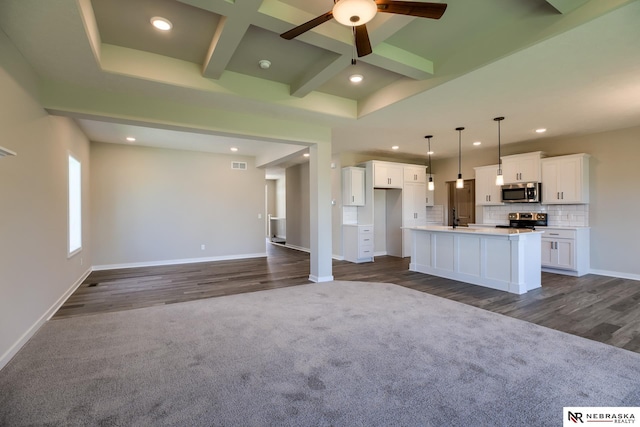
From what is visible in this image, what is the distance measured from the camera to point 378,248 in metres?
8.00

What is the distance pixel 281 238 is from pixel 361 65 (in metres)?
9.34

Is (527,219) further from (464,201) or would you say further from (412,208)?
(412,208)

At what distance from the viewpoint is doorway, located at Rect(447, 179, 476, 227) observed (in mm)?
7906

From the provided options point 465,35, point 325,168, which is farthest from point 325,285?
point 465,35

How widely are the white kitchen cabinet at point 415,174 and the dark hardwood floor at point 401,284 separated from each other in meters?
2.35

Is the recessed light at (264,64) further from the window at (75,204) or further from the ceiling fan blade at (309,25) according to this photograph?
the window at (75,204)

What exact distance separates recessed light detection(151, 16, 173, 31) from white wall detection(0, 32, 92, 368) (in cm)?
114

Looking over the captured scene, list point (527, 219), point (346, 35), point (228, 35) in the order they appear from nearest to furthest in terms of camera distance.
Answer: point (228, 35)
point (346, 35)
point (527, 219)

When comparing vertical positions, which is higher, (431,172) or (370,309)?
(431,172)

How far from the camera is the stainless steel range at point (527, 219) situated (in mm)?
6176

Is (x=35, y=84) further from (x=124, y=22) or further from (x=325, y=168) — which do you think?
(x=325, y=168)

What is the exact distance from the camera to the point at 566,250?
5.54 m

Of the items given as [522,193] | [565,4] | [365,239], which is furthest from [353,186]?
[565,4]

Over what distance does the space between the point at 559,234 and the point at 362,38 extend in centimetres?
570
